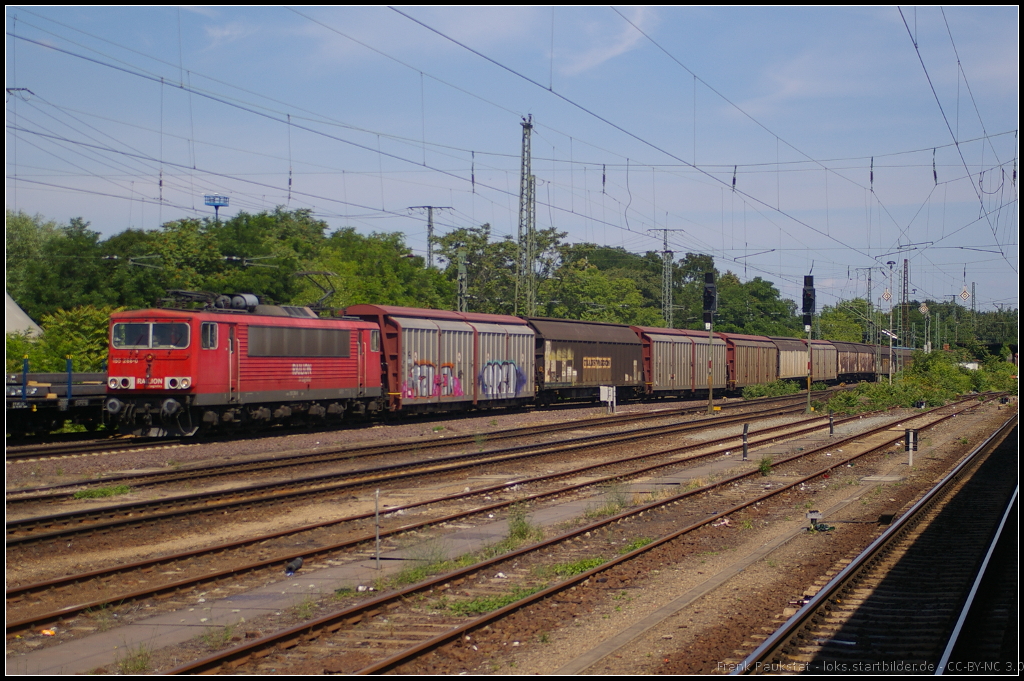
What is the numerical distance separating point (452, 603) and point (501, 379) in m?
25.3

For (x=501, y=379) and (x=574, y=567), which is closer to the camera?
(x=574, y=567)

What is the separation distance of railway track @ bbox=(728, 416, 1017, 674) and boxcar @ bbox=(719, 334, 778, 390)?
3732 cm

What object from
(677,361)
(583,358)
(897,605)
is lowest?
(897,605)

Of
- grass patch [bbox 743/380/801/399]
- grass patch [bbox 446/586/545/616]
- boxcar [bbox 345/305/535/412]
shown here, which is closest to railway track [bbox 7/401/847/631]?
grass patch [bbox 446/586/545/616]

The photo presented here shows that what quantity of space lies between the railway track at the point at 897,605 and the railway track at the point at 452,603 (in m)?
2.61

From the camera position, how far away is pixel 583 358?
39.8 metres

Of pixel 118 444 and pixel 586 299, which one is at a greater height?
pixel 586 299

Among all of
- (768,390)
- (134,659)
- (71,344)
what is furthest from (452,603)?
(768,390)

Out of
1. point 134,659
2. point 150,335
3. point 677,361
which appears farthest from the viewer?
point 677,361

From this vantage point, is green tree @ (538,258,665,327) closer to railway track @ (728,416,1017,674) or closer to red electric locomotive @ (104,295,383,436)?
red electric locomotive @ (104,295,383,436)

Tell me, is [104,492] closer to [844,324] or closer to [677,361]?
[677,361]

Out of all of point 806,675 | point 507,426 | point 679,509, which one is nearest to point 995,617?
point 806,675

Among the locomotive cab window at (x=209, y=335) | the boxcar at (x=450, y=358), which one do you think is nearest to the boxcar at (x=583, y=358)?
the boxcar at (x=450, y=358)

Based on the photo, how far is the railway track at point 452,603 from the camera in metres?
7.91
